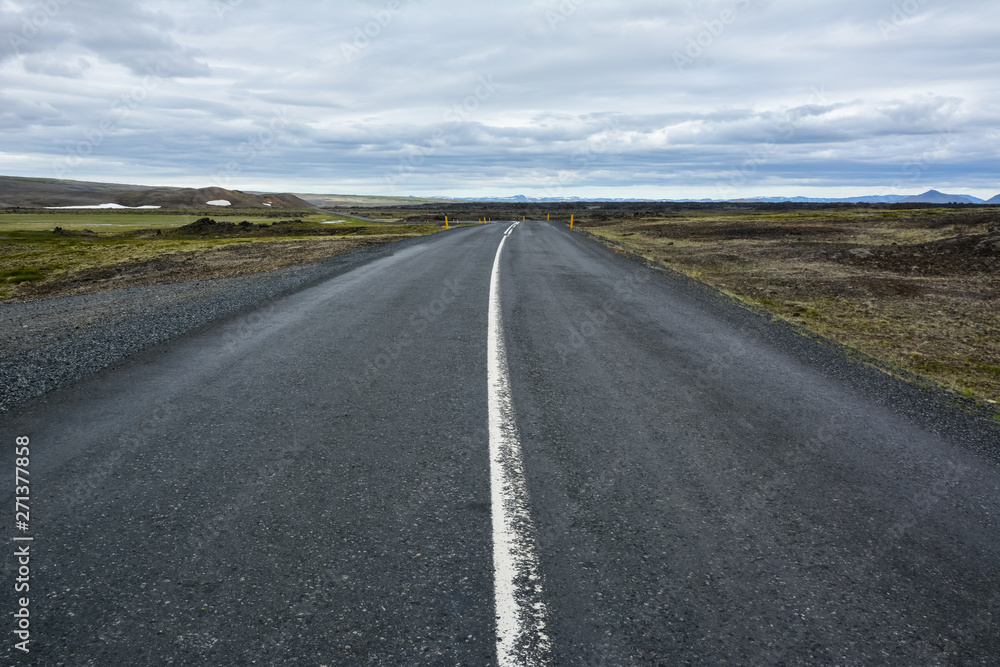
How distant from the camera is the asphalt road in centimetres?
250

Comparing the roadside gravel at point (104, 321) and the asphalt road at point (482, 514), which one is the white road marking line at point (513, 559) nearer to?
the asphalt road at point (482, 514)

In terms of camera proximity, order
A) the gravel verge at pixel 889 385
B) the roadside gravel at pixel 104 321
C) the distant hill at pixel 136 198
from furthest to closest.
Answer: the distant hill at pixel 136 198 → the roadside gravel at pixel 104 321 → the gravel verge at pixel 889 385

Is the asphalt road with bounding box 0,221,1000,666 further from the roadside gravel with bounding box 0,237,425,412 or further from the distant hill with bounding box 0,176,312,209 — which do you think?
the distant hill with bounding box 0,176,312,209

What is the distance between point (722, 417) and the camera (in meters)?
5.14

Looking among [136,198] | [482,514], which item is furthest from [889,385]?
[136,198]

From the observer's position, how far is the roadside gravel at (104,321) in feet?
20.7

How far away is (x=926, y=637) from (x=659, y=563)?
118 cm

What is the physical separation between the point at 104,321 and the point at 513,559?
9.60m

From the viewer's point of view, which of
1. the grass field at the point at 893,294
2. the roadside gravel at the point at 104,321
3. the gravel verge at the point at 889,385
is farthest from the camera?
the grass field at the point at 893,294

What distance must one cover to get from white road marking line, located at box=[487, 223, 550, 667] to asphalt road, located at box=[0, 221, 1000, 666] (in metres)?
0.06

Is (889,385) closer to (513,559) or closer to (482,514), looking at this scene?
(482,514)

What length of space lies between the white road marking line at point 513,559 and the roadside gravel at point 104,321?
4.73 m

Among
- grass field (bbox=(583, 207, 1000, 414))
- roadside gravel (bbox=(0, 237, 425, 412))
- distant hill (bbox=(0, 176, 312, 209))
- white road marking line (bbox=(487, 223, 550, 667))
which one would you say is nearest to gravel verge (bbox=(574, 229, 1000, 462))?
grass field (bbox=(583, 207, 1000, 414))

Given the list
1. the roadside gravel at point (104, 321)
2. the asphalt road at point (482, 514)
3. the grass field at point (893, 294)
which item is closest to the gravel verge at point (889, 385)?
the asphalt road at point (482, 514)
